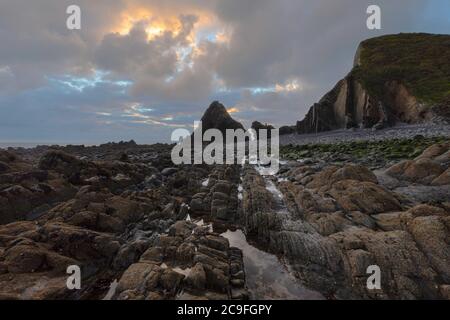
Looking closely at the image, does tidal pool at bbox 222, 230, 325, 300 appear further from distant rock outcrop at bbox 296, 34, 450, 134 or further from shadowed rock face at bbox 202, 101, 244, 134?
shadowed rock face at bbox 202, 101, 244, 134

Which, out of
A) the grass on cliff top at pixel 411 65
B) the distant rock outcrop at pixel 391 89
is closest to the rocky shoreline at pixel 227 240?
the distant rock outcrop at pixel 391 89

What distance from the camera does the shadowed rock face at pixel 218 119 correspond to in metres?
102

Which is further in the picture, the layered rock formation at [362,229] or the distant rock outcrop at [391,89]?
the distant rock outcrop at [391,89]

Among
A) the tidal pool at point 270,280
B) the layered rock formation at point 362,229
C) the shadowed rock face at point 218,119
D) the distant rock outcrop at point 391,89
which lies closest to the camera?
the layered rock formation at point 362,229

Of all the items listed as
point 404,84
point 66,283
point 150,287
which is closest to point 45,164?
point 66,283

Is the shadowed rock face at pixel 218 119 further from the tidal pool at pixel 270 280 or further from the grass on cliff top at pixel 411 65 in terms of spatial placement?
the tidal pool at pixel 270 280

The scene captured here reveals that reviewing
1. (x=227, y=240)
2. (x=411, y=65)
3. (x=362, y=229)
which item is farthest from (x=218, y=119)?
(x=362, y=229)

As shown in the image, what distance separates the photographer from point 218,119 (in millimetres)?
102438

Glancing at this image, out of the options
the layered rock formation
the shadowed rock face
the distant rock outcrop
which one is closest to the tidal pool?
the layered rock formation

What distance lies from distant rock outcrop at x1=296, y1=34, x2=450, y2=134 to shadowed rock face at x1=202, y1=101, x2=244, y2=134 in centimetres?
2832

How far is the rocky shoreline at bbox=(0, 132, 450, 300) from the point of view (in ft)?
28.0

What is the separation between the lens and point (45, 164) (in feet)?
73.2

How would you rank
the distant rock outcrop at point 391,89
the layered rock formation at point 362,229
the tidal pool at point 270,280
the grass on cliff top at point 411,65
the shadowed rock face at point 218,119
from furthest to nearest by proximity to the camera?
the shadowed rock face at point 218,119 → the grass on cliff top at point 411,65 → the distant rock outcrop at point 391,89 → the tidal pool at point 270,280 → the layered rock formation at point 362,229
